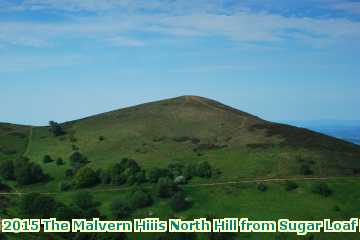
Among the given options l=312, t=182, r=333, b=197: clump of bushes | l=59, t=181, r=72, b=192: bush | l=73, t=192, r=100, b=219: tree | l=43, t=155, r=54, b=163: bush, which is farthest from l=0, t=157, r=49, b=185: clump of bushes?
l=312, t=182, r=333, b=197: clump of bushes

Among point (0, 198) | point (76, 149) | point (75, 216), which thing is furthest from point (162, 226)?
point (76, 149)

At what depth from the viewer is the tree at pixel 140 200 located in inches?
3786

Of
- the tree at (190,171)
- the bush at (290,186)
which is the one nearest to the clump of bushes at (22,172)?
the tree at (190,171)

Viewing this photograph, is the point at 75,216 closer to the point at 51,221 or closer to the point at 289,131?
the point at 51,221

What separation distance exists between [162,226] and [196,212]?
9.79 metres

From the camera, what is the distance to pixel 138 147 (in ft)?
463

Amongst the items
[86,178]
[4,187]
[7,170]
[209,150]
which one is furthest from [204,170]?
[7,170]

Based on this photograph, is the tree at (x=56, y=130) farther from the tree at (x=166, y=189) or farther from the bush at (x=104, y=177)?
the tree at (x=166, y=189)

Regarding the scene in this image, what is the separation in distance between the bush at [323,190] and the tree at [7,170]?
247 ft

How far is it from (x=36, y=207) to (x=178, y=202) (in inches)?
1069

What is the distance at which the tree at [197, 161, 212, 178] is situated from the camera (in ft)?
→ 371

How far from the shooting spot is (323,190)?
319ft

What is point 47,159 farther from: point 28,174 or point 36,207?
point 36,207

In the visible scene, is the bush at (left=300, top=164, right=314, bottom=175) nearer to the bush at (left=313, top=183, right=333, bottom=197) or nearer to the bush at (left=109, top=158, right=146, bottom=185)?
the bush at (left=313, top=183, right=333, bottom=197)
